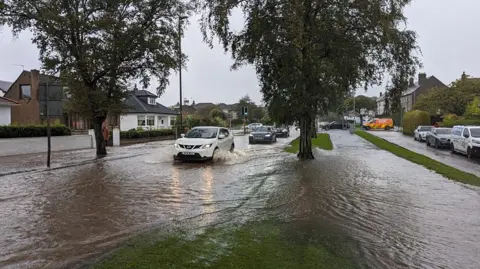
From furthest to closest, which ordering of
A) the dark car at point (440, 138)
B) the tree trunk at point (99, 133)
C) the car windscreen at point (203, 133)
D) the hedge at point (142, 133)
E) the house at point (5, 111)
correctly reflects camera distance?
the hedge at point (142, 133), the house at point (5, 111), the dark car at point (440, 138), the tree trunk at point (99, 133), the car windscreen at point (203, 133)

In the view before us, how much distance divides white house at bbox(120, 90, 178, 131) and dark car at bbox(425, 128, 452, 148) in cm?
3358

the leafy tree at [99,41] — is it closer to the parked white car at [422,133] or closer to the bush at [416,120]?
the parked white car at [422,133]

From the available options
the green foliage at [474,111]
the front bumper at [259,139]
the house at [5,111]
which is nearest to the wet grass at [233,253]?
Result: the front bumper at [259,139]

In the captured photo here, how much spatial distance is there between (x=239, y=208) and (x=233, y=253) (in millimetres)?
2884

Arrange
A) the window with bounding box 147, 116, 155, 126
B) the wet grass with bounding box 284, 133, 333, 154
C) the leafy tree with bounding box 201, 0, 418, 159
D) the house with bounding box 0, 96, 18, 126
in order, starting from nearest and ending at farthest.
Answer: the leafy tree with bounding box 201, 0, 418, 159 < the wet grass with bounding box 284, 133, 333, 154 < the house with bounding box 0, 96, 18, 126 < the window with bounding box 147, 116, 155, 126

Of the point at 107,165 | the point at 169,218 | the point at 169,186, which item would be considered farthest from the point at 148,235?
the point at 107,165

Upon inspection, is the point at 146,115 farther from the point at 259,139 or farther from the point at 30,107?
the point at 259,139

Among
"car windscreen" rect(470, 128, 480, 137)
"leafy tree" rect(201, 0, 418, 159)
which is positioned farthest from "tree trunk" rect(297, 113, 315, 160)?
"car windscreen" rect(470, 128, 480, 137)

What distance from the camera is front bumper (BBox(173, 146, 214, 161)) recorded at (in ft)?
51.7

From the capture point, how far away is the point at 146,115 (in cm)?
5209

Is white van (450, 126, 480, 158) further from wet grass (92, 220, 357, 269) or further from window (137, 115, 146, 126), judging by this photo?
window (137, 115, 146, 126)

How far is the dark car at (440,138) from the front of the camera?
26119mm

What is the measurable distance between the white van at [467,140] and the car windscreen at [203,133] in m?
13.0

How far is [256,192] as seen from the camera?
957 cm
